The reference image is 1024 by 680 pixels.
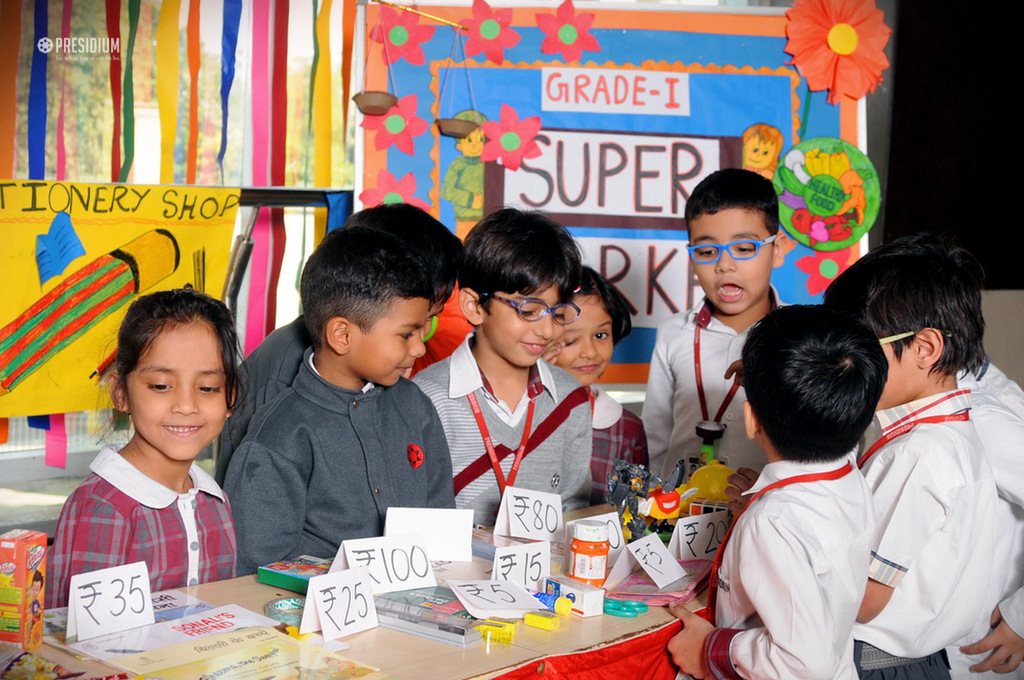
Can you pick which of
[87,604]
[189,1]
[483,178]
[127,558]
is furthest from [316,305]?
Result: [189,1]

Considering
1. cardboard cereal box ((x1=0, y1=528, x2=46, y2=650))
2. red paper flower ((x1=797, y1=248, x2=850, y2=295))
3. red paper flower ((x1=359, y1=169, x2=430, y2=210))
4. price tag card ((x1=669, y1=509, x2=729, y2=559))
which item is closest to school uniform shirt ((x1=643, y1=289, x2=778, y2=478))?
price tag card ((x1=669, y1=509, x2=729, y2=559))

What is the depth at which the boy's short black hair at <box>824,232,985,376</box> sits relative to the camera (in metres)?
1.86

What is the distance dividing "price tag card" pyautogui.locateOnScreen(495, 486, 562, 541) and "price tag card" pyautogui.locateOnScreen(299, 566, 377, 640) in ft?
1.70

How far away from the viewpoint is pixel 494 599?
1577 mm

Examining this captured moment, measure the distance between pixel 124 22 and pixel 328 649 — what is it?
286 centimetres

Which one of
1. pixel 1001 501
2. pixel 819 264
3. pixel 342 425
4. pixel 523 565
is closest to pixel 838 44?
pixel 819 264

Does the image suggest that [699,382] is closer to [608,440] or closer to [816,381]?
[608,440]

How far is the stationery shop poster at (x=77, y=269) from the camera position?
113 inches

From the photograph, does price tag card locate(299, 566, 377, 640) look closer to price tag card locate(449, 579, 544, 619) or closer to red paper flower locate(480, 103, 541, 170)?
price tag card locate(449, 579, 544, 619)

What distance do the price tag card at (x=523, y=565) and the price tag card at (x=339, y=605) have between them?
27 cm

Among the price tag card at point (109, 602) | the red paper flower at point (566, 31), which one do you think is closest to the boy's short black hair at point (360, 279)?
the price tag card at point (109, 602)

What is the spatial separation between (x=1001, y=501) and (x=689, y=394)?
104 centimetres

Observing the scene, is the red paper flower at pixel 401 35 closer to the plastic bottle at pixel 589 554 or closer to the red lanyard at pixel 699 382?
the red lanyard at pixel 699 382

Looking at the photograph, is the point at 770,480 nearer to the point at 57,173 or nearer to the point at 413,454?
the point at 413,454
